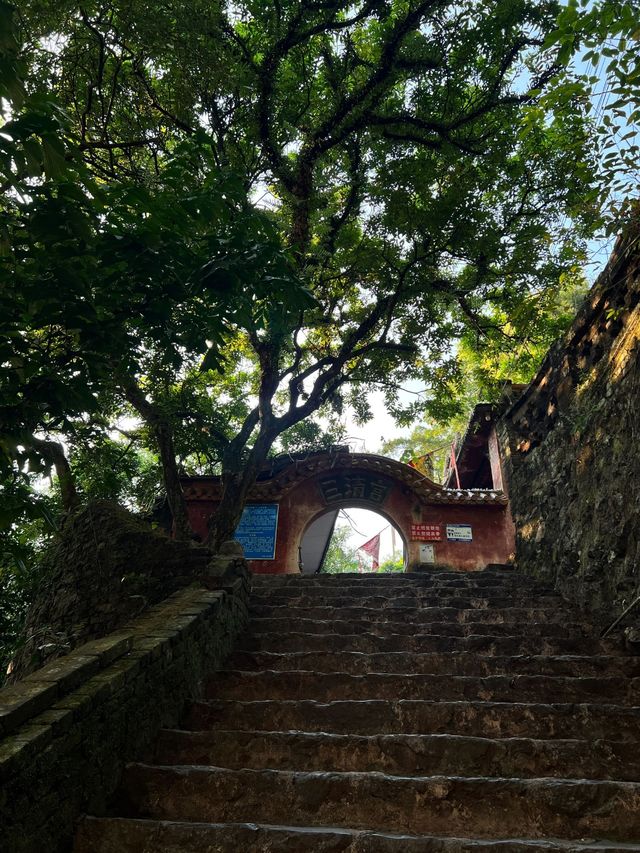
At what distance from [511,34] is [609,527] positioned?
728 cm

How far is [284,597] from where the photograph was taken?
21.0 feet

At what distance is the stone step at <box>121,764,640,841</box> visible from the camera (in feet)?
8.21

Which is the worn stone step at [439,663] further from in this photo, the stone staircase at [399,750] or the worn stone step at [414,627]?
the worn stone step at [414,627]

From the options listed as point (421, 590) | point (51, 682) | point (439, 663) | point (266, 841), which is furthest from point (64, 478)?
point (266, 841)

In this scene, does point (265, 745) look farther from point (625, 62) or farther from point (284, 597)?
point (625, 62)

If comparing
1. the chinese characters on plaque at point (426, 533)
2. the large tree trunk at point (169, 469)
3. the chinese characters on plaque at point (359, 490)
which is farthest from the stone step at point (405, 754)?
the chinese characters on plaque at point (359, 490)

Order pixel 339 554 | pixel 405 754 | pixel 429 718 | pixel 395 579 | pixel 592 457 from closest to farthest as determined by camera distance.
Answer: pixel 405 754 → pixel 429 718 → pixel 592 457 → pixel 395 579 → pixel 339 554

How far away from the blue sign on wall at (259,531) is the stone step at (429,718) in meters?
8.04

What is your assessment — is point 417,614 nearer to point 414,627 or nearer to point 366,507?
point 414,627

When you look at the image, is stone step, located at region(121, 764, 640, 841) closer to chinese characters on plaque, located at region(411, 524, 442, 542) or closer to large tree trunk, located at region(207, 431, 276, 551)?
large tree trunk, located at region(207, 431, 276, 551)

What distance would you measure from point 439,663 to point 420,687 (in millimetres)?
487

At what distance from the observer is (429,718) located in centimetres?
347

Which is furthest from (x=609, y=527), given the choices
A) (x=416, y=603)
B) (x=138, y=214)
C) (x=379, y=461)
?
(x=379, y=461)

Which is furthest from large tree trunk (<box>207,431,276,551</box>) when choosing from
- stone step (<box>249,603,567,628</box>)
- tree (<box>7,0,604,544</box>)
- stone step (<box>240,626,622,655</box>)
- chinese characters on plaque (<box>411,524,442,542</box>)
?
chinese characters on plaque (<box>411,524,442,542</box>)
